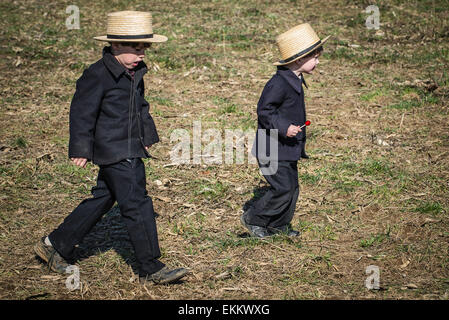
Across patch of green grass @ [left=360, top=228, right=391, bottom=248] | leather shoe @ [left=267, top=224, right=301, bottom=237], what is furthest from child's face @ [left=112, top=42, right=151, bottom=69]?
patch of green grass @ [left=360, top=228, right=391, bottom=248]

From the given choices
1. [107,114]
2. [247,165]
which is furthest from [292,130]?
[247,165]

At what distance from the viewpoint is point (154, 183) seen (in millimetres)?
7164

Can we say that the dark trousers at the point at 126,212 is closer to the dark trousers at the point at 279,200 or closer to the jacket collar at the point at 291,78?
the dark trousers at the point at 279,200

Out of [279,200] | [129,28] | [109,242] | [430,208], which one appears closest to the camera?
[129,28]

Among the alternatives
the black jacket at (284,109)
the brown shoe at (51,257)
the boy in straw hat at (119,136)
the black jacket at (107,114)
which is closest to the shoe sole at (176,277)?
the boy in straw hat at (119,136)

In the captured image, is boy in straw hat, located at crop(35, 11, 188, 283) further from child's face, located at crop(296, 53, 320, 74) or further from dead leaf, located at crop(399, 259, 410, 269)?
dead leaf, located at crop(399, 259, 410, 269)

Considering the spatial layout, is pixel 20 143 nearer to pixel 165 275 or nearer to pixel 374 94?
pixel 165 275

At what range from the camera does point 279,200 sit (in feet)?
18.7

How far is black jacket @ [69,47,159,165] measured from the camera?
4.81 meters

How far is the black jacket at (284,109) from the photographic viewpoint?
17.9 feet

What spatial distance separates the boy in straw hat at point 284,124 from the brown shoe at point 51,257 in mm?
1861

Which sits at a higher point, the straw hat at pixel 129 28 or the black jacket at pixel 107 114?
the straw hat at pixel 129 28

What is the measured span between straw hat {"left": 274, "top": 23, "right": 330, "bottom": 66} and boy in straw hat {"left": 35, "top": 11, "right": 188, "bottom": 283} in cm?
120

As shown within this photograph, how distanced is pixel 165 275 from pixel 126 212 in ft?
Answer: 2.11
